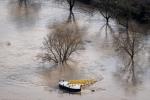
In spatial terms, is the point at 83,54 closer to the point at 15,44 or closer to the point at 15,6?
the point at 15,44

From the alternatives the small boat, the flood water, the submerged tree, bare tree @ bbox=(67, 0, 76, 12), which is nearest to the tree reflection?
the flood water

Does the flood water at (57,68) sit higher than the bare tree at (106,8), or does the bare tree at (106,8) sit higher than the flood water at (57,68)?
the bare tree at (106,8)

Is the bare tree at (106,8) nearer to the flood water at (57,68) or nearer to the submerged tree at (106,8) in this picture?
the submerged tree at (106,8)

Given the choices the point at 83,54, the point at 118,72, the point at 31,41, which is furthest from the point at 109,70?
the point at 31,41

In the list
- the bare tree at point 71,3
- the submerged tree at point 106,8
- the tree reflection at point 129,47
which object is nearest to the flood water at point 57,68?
the tree reflection at point 129,47

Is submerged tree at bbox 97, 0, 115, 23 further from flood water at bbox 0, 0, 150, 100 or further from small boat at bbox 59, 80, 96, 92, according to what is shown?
small boat at bbox 59, 80, 96, 92

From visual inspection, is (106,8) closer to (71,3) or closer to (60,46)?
(71,3)
